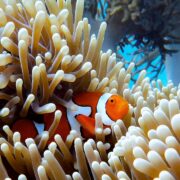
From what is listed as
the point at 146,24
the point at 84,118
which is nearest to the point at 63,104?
the point at 84,118

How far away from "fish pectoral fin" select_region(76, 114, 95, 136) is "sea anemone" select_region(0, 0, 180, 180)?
26mm

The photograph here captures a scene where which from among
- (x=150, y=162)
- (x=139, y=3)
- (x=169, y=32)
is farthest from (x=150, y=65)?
(x=150, y=162)

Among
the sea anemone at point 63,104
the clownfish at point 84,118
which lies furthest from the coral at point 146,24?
the clownfish at point 84,118

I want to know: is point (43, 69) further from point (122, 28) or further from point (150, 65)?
point (150, 65)

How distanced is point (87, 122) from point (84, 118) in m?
0.02

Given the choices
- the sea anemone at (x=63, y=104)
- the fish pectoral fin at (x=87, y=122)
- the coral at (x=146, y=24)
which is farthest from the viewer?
the coral at (x=146, y=24)

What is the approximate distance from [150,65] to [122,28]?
53cm

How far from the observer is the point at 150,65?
3.67m

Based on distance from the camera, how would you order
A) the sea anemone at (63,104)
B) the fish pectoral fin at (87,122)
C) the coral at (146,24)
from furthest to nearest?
the coral at (146,24) → the fish pectoral fin at (87,122) → the sea anemone at (63,104)

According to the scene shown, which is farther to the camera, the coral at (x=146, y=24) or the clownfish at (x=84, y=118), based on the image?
the coral at (x=146, y=24)

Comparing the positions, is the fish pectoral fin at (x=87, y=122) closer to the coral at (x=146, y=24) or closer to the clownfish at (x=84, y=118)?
the clownfish at (x=84, y=118)

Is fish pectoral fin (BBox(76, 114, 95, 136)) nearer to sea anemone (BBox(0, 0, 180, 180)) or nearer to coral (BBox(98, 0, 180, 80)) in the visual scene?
sea anemone (BBox(0, 0, 180, 180))

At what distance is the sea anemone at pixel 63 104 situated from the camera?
1050mm

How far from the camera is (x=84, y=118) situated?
4.56 ft
